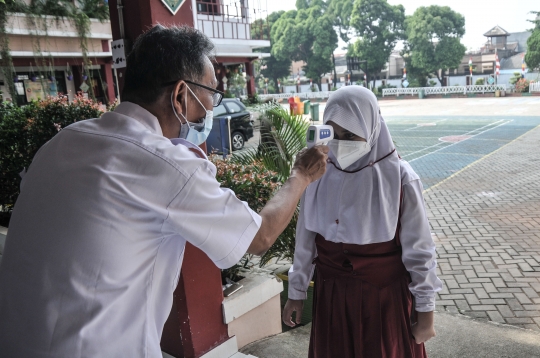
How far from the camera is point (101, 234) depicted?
1.10 m

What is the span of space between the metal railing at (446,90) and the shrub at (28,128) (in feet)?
107

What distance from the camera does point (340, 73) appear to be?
49.2 m

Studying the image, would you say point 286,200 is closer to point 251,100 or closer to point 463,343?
point 463,343

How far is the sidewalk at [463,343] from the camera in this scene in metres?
2.99

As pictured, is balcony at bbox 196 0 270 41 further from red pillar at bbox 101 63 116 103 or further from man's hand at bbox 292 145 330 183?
man's hand at bbox 292 145 330 183

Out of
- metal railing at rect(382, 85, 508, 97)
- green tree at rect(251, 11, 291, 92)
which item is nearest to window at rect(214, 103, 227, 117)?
metal railing at rect(382, 85, 508, 97)

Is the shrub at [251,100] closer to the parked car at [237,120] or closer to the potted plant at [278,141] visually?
the parked car at [237,120]

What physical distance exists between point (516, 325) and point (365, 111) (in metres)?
2.83

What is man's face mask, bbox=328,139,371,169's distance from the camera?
1.93 meters

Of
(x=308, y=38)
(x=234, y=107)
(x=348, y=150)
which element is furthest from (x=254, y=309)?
(x=308, y=38)

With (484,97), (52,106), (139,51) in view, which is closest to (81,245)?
(139,51)

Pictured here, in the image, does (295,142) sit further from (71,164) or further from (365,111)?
(71,164)

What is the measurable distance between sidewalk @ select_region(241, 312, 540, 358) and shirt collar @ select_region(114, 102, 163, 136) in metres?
2.07

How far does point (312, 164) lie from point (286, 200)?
9.0 inches
